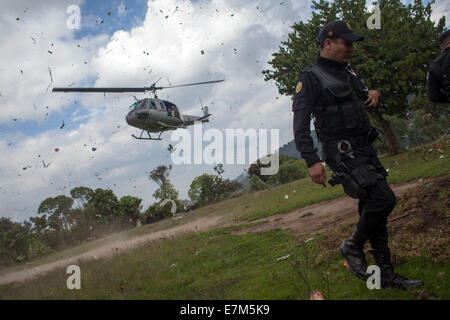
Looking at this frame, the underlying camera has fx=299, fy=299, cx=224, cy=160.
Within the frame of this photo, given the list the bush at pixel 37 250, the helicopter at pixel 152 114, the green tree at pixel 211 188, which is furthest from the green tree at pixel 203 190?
the helicopter at pixel 152 114

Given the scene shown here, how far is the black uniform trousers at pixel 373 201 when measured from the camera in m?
3.20

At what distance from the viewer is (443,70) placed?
421 cm

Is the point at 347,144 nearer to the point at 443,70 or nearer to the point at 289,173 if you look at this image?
the point at 443,70

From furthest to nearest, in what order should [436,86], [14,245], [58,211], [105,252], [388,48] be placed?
[58,211]
[14,245]
[388,48]
[105,252]
[436,86]

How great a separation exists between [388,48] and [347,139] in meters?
20.6

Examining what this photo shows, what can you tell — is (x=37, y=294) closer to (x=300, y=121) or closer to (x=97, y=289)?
(x=97, y=289)

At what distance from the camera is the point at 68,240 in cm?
4197

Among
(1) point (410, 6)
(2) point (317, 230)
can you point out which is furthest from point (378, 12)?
(2) point (317, 230)

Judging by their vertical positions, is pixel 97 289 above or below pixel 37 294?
above

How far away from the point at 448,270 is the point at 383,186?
111 centimetres

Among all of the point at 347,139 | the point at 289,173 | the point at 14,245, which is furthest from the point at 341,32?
the point at 289,173

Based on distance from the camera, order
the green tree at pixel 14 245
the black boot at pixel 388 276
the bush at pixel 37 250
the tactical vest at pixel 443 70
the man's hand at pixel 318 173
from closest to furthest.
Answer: the black boot at pixel 388 276
the man's hand at pixel 318 173
the tactical vest at pixel 443 70
the bush at pixel 37 250
the green tree at pixel 14 245

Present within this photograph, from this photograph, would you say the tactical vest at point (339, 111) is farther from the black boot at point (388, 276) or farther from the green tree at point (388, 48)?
the green tree at point (388, 48)

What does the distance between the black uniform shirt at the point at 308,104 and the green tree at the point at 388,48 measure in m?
18.0
